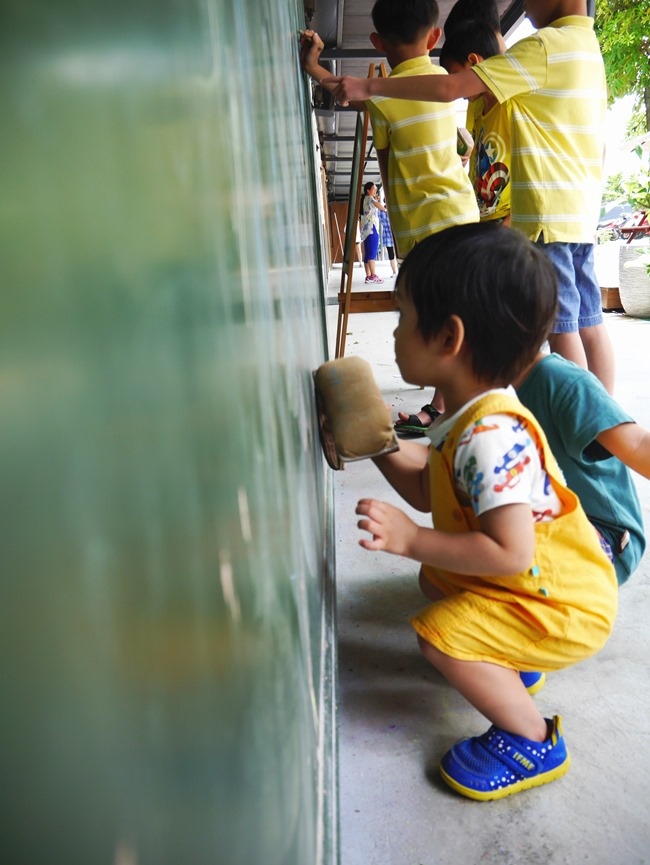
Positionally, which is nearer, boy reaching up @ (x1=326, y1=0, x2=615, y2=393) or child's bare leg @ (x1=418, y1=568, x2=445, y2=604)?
child's bare leg @ (x1=418, y1=568, x2=445, y2=604)

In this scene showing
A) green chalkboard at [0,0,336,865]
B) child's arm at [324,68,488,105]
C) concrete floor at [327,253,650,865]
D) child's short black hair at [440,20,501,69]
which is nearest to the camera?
green chalkboard at [0,0,336,865]

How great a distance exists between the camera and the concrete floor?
3.70 ft

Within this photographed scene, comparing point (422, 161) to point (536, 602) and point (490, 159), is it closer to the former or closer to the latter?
point (490, 159)

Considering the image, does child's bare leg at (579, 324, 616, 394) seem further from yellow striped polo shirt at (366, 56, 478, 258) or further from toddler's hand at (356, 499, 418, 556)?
toddler's hand at (356, 499, 418, 556)

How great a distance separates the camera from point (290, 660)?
0.82 metres

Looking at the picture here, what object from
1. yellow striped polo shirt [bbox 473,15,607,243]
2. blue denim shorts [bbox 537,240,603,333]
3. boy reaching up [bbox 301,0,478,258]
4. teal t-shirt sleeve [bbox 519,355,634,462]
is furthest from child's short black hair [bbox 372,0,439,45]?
teal t-shirt sleeve [bbox 519,355,634,462]

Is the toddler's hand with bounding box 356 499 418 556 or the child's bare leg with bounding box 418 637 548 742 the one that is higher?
the toddler's hand with bounding box 356 499 418 556

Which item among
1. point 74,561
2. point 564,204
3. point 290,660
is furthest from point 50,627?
point 564,204

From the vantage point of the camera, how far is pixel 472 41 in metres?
2.80

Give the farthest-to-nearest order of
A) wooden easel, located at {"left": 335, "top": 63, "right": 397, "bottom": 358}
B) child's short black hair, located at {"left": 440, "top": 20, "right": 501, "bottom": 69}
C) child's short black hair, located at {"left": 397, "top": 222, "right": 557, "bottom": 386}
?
wooden easel, located at {"left": 335, "top": 63, "right": 397, "bottom": 358}
child's short black hair, located at {"left": 440, "top": 20, "right": 501, "bottom": 69}
child's short black hair, located at {"left": 397, "top": 222, "right": 557, "bottom": 386}

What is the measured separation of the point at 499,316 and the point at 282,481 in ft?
1.83

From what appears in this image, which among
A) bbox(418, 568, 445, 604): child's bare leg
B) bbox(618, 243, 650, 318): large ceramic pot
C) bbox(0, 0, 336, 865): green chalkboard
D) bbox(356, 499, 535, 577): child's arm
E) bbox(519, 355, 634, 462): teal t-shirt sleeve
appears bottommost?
bbox(618, 243, 650, 318): large ceramic pot

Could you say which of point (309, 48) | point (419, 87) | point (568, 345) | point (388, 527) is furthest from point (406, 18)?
point (388, 527)

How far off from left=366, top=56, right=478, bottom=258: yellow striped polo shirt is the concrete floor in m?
1.41
